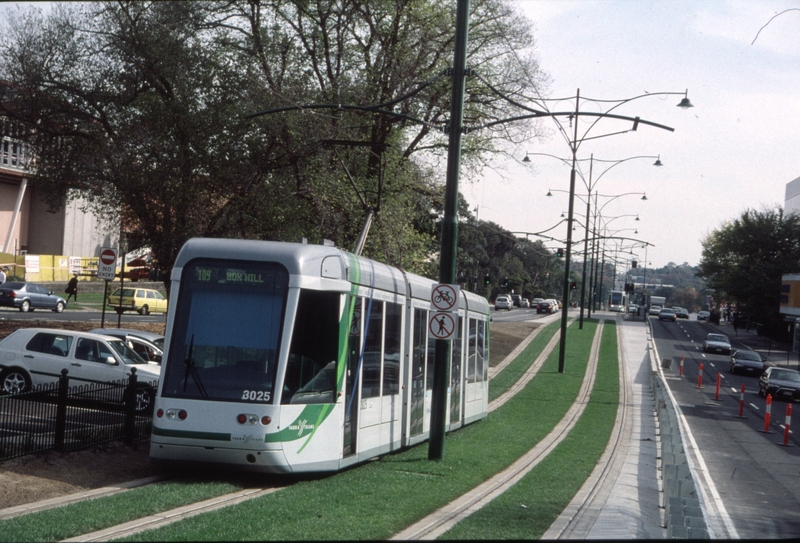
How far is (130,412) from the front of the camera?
1441 centimetres

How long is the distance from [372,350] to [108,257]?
1173 centimetres

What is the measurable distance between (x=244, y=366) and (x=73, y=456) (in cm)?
361

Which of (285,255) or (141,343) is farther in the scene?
(141,343)

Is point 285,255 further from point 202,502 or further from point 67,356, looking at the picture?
point 67,356

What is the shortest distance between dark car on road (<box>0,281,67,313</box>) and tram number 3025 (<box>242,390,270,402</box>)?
118ft

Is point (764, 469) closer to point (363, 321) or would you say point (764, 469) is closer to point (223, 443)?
point (363, 321)

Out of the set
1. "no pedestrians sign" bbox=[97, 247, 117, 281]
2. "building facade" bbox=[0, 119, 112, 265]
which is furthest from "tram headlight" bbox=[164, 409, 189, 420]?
"building facade" bbox=[0, 119, 112, 265]

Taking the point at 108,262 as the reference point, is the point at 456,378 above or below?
below

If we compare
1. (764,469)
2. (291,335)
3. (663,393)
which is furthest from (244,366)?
(663,393)

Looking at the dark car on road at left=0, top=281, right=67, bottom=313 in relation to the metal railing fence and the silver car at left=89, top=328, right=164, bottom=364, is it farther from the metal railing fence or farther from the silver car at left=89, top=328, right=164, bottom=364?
the metal railing fence

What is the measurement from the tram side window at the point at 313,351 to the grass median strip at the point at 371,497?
115 cm

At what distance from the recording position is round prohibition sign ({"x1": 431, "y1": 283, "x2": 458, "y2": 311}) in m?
13.8

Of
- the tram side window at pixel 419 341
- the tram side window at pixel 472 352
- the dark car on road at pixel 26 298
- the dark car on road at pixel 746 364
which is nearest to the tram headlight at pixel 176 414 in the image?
the tram side window at pixel 419 341

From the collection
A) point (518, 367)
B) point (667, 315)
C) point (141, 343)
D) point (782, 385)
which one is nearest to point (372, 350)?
point (141, 343)
